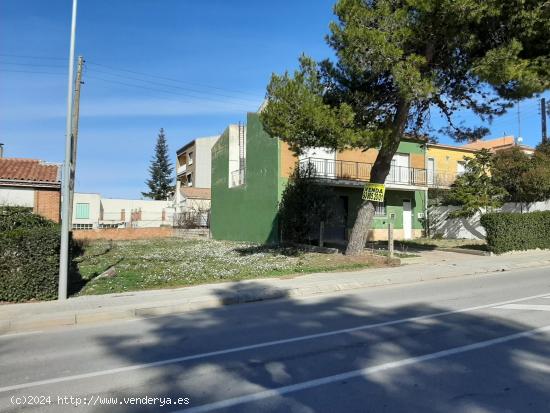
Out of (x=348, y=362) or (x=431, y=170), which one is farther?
(x=431, y=170)

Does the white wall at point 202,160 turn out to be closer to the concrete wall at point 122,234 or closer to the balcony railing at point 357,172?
the concrete wall at point 122,234

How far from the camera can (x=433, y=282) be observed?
13.1 meters

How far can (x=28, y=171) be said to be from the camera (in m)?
22.2

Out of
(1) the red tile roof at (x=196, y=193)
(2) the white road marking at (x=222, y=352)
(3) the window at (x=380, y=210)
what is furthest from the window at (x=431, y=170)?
(2) the white road marking at (x=222, y=352)

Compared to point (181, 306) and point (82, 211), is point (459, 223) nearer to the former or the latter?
point (181, 306)

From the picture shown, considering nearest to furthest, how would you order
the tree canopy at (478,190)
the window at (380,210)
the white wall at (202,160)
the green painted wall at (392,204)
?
1. the tree canopy at (478,190)
2. the green painted wall at (392,204)
3. the window at (380,210)
4. the white wall at (202,160)

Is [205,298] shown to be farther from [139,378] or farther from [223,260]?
[223,260]

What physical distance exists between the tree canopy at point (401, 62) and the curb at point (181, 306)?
4.14 metres

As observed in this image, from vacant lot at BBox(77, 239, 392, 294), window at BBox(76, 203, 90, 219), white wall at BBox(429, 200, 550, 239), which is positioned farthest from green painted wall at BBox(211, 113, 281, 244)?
window at BBox(76, 203, 90, 219)

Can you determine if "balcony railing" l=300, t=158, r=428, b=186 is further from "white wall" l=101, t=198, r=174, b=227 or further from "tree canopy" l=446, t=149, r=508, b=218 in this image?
"white wall" l=101, t=198, r=174, b=227

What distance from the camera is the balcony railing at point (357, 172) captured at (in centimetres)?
2580

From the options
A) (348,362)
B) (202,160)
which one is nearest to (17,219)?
(348,362)

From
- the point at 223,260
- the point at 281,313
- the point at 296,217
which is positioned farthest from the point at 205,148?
the point at 281,313

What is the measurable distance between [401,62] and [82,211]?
49.9 m
